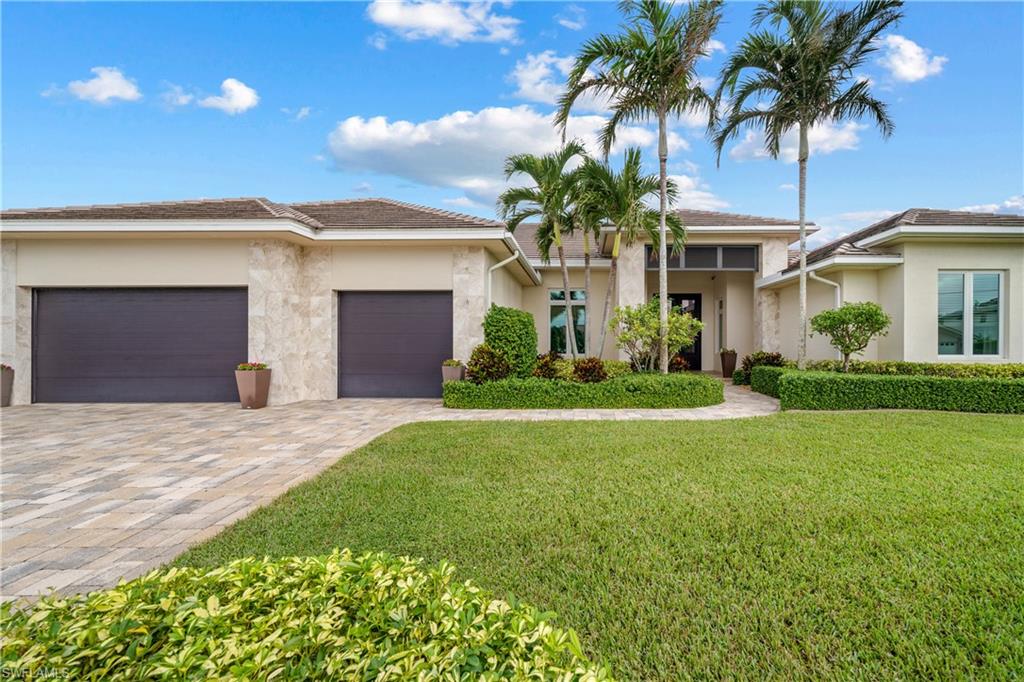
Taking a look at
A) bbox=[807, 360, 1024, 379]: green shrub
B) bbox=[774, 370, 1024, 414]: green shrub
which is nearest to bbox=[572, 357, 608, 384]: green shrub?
bbox=[774, 370, 1024, 414]: green shrub

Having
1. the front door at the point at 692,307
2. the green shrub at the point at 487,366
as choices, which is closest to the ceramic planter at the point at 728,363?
the front door at the point at 692,307

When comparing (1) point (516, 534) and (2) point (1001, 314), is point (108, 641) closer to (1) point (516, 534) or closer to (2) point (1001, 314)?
(1) point (516, 534)

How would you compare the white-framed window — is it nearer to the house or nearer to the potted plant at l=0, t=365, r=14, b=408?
the house

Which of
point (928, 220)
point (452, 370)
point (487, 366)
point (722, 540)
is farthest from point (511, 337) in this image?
point (928, 220)

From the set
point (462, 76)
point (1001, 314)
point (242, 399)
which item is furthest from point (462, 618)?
point (1001, 314)

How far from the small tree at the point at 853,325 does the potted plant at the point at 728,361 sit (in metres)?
5.22

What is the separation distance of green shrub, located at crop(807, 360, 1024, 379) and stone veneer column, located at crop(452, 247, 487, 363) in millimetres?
8239

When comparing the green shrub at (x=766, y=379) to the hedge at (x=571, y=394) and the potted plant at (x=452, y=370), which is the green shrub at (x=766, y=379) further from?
the potted plant at (x=452, y=370)

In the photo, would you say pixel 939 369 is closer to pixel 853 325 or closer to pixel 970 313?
pixel 853 325

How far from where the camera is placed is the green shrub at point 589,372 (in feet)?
31.3

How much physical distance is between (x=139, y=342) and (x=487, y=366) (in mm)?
7875

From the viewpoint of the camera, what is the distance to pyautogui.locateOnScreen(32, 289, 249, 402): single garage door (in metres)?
10.1

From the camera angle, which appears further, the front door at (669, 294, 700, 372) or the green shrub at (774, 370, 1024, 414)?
the front door at (669, 294, 700, 372)

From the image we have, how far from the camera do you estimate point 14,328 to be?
9828 millimetres
